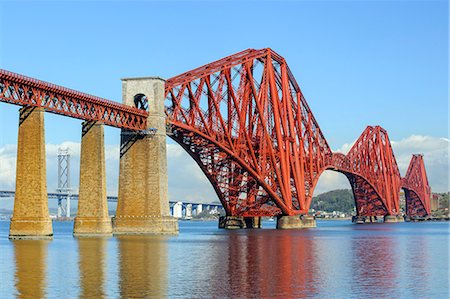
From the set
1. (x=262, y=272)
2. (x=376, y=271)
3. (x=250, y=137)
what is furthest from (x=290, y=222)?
(x=262, y=272)

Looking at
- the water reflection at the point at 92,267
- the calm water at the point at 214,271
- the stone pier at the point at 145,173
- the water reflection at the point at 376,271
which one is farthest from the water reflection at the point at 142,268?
the stone pier at the point at 145,173

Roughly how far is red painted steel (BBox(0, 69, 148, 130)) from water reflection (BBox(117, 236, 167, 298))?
586 inches

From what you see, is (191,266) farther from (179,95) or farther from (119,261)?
(179,95)

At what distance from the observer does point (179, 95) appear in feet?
343

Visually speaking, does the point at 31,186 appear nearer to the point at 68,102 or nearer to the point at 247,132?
the point at 68,102

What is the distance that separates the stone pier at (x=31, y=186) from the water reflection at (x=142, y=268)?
7.71 meters

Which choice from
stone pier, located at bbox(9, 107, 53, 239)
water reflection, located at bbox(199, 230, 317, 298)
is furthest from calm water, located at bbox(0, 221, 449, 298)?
stone pier, located at bbox(9, 107, 53, 239)

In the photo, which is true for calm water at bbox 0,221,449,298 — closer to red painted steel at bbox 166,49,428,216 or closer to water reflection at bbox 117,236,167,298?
water reflection at bbox 117,236,167,298

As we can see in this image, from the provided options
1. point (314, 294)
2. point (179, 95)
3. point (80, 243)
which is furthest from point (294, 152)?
point (314, 294)

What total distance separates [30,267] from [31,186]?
2365 centimetres

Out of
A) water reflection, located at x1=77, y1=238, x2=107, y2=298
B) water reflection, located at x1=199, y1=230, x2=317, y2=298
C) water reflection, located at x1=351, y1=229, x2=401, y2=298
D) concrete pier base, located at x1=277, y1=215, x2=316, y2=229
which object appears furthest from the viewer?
concrete pier base, located at x1=277, y1=215, x2=316, y2=229

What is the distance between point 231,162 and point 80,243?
173 ft

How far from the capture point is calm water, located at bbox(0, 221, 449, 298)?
40.0 m

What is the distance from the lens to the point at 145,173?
9412cm
